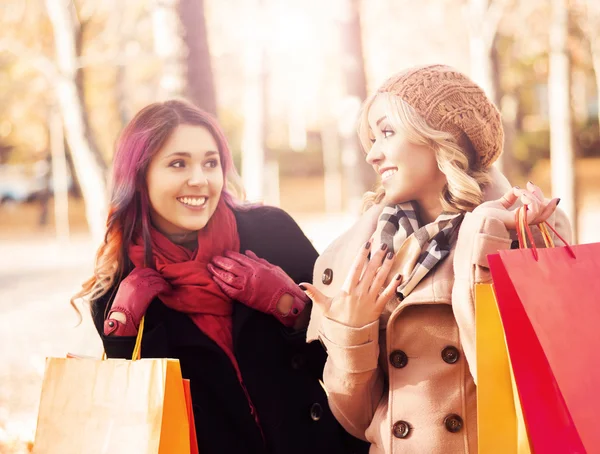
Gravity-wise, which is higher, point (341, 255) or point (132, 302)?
point (341, 255)

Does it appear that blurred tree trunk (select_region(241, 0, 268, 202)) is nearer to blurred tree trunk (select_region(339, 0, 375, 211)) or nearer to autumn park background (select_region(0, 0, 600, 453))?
autumn park background (select_region(0, 0, 600, 453))

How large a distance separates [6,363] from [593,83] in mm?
20872

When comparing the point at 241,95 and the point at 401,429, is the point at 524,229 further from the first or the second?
the point at 241,95

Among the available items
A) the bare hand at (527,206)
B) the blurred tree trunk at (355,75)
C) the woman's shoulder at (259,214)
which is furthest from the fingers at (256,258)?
the blurred tree trunk at (355,75)

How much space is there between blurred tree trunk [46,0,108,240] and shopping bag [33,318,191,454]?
2890 mm

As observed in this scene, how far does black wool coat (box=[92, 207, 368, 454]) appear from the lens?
7.29ft

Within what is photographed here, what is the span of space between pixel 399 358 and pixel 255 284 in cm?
48

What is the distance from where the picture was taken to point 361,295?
77.0 inches

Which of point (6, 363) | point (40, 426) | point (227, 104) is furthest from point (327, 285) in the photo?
point (227, 104)

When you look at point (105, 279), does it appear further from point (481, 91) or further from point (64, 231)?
point (64, 231)

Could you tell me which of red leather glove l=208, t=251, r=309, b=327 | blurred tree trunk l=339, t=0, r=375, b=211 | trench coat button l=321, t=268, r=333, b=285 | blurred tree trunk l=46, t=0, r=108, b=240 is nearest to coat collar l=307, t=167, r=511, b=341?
trench coat button l=321, t=268, r=333, b=285

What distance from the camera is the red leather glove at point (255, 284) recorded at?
87.7 inches

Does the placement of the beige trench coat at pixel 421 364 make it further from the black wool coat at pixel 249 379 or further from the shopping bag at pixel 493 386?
the black wool coat at pixel 249 379

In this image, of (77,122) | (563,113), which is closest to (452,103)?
(77,122)
